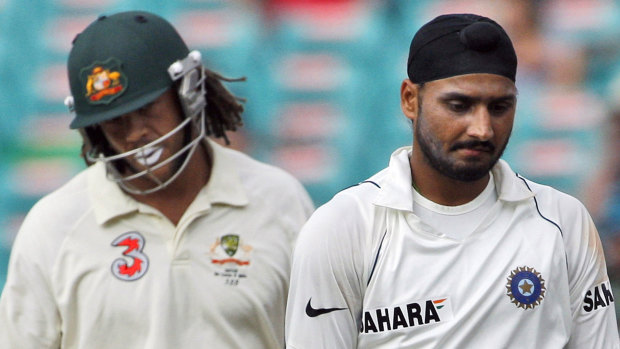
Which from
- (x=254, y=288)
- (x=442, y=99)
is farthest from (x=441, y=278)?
(x=254, y=288)

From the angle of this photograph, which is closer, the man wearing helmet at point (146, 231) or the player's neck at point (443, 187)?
the player's neck at point (443, 187)

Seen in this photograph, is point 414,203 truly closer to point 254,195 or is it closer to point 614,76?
point 254,195

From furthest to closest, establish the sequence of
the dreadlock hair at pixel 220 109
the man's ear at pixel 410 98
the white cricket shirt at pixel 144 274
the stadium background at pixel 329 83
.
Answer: the stadium background at pixel 329 83 < the dreadlock hair at pixel 220 109 < the white cricket shirt at pixel 144 274 < the man's ear at pixel 410 98

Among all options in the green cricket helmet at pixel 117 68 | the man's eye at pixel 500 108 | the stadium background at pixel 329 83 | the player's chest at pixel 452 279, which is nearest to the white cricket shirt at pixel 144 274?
the green cricket helmet at pixel 117 68

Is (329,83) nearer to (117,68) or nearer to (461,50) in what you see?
(117,68)

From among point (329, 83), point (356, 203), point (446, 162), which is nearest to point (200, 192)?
point (356, 203)

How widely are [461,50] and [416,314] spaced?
24.8 inches

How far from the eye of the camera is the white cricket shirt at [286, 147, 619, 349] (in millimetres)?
3070

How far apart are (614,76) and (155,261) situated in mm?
2693

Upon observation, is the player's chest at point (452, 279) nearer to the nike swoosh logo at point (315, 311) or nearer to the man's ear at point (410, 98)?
the nike swoosh logo at point (315, 311)

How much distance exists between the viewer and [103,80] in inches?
153

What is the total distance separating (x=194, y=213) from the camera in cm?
392

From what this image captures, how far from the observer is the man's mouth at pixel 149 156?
379cm

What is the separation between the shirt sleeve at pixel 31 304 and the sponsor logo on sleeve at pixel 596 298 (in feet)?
5.07
